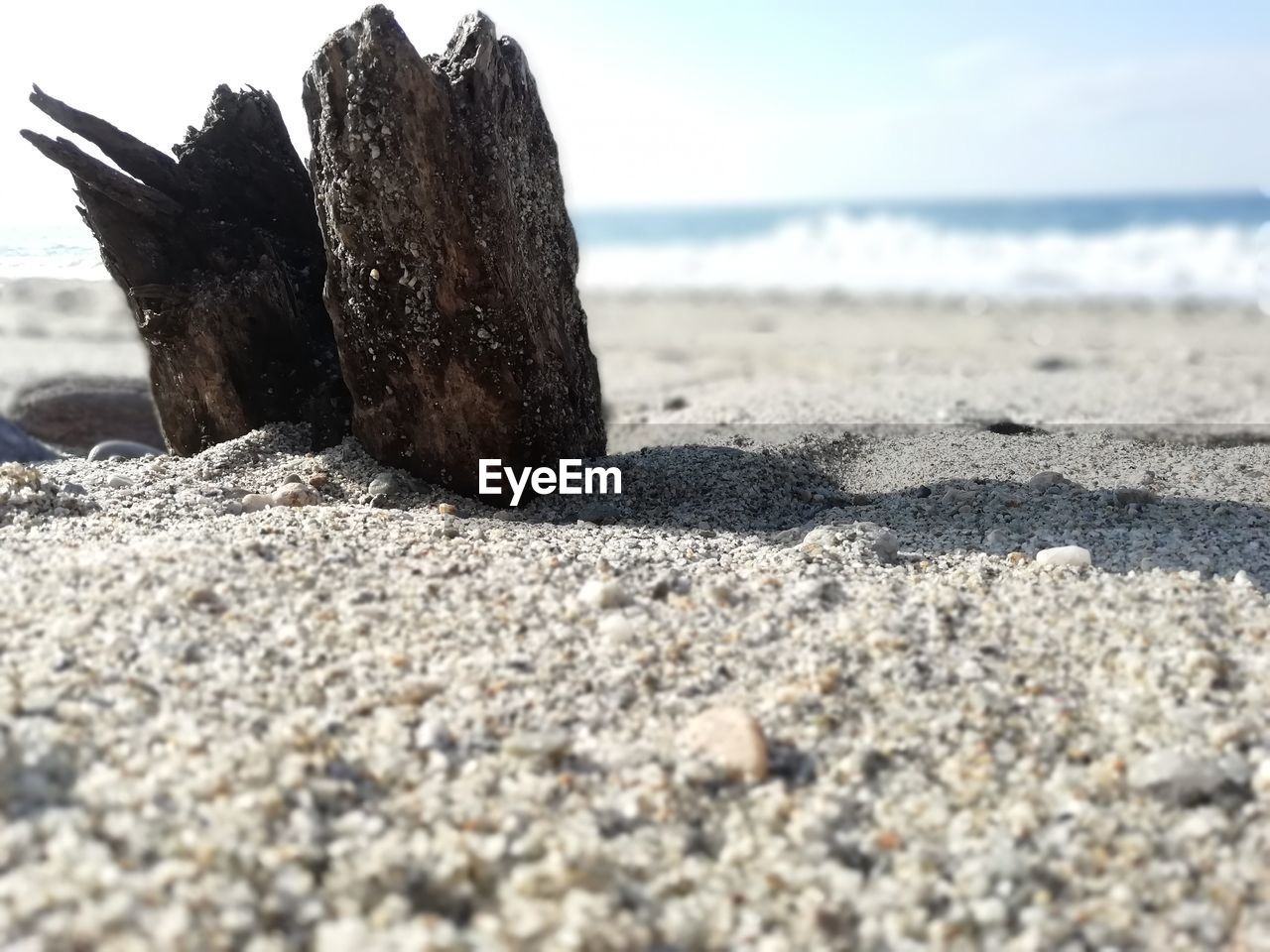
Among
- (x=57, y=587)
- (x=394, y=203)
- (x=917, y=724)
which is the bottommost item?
(x=917, y=724)

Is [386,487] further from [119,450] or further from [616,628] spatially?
[119,450]

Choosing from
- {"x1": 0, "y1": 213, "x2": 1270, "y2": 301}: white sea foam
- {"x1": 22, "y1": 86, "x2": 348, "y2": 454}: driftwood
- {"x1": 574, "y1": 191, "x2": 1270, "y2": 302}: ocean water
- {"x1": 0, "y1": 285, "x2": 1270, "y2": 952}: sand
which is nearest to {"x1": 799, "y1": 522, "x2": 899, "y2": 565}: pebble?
{"x1": 0, "y1": 285, "x2": 1270, "y2": 952}: sand

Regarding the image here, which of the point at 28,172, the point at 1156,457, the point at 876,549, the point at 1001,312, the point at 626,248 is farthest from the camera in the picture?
the point at 626,248

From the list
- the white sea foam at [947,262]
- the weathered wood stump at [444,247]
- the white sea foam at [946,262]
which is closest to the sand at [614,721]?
the weathered wood stump at [444,247]

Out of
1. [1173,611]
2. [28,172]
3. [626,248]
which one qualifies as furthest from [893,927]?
[626,248]

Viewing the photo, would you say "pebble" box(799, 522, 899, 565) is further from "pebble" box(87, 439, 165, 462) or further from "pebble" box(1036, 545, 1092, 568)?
"pebble" box(87, 439, 165, 462)

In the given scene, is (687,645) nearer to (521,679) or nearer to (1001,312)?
(521,679)

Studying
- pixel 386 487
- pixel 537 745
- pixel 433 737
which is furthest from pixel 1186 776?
pixel 386 487

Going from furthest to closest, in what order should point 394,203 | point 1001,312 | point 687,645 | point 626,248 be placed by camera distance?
point 626,248
point 1001,312
point 394,203
point 687,645
